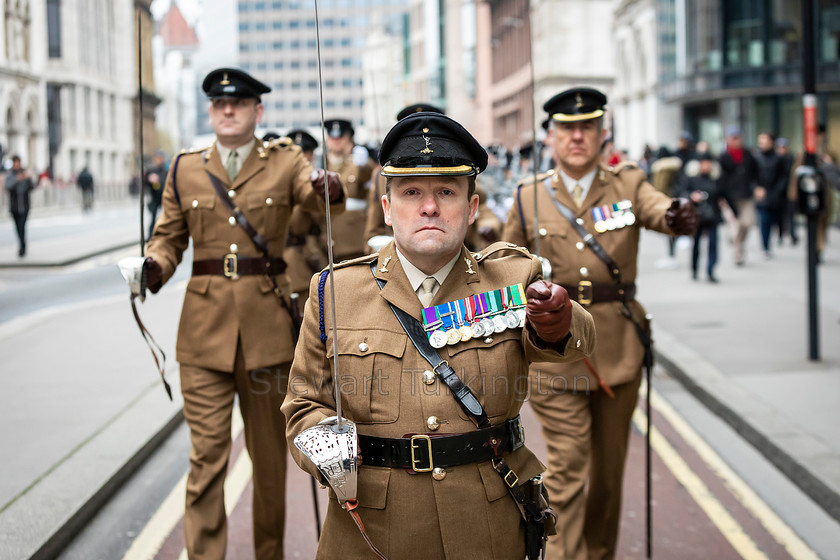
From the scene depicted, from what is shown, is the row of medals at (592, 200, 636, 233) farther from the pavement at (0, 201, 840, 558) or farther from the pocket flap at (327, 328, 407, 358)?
the pocket flap at (327, 328, 407, 358)

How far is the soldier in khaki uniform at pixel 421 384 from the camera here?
2.97 meters

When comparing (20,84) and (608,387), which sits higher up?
(20,84)

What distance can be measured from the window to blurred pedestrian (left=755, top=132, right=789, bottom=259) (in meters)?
13.3

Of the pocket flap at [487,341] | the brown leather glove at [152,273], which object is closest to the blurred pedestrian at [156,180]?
the brown leather glove at [152,273]

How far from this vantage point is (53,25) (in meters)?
8.66

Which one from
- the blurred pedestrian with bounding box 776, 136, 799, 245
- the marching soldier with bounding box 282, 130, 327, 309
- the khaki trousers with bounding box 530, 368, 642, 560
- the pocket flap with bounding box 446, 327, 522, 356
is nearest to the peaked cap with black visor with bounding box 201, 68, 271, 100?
the khaki trousers with bounding box 530, 368, 642, 560

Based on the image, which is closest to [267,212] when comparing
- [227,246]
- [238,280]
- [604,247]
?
[227,246]

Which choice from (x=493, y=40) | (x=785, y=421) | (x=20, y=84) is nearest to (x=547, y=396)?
(x=785, y=421)

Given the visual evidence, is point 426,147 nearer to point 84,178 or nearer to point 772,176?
point 772,176

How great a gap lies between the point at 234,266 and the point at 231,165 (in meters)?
0.50

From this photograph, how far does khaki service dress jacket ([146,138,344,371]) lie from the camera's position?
510 centimetres

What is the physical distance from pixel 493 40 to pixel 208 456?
82.2 metres

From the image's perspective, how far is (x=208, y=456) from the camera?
486 cm

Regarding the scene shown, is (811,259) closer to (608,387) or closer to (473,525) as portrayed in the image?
(608,387)
